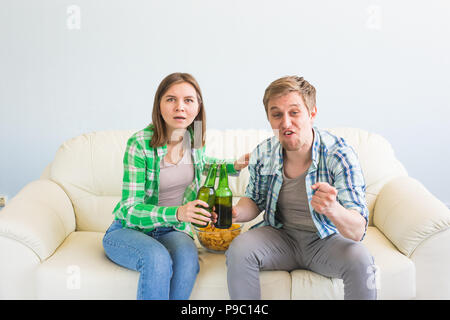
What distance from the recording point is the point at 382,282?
1.42 meters

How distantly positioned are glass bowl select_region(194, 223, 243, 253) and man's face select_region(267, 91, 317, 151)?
404 mm

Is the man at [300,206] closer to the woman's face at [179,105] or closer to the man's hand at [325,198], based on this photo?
the man's hand at [325,198]

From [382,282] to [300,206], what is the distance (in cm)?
39

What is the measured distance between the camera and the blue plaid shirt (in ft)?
4.35

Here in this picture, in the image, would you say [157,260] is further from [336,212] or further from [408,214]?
[408,214]

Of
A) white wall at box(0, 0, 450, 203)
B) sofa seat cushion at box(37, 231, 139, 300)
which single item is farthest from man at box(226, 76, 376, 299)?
white wall at box(0, 0, 450, 203)

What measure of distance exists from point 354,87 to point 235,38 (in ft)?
2.75

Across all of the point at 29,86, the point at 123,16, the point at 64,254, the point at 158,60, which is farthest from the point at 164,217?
the point at 29,86

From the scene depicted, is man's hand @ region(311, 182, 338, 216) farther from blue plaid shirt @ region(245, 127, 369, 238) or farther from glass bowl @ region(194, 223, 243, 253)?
glass bowl @ region(194, 223, 243, 253)

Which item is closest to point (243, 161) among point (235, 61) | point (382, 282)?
point (382, 282)

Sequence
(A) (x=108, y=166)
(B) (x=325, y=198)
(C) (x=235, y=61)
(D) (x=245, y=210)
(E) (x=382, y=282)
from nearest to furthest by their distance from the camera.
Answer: (B) (x=325, y=198)
(E) (x=382, y=282)
(D) (x=245, y=210)
(A) (x=108, y=166)
(C) (x=235, y=61)

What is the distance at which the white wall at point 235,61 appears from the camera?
8.45 ft

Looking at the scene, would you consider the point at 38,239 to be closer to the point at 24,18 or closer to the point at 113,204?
the point at 113,204

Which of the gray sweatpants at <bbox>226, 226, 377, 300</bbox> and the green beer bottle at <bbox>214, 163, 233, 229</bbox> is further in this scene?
the green beer bottle at <bbox>214, 163, 233, 229</bbox>
